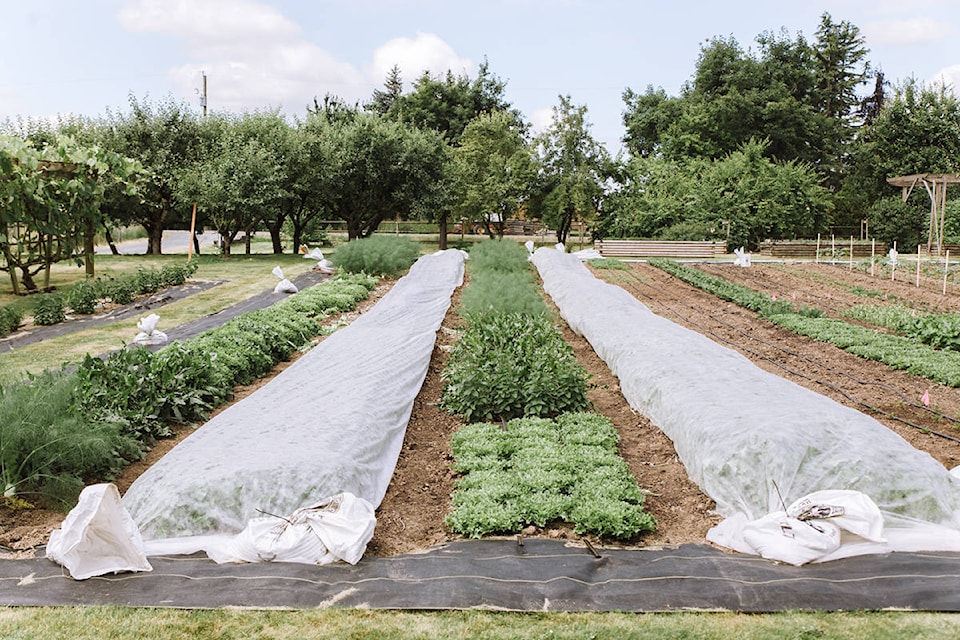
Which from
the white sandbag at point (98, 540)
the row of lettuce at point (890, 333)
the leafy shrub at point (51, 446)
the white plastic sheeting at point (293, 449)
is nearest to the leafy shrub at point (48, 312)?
the white plastic sheeting at point (293, 449)

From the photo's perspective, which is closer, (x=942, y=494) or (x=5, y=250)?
(x=942, y=494)

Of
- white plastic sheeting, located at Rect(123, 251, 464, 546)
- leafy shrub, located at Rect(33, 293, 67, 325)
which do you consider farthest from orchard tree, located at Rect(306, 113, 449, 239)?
white plastic sheeting, located at Rect(123, 251, 464, 546)

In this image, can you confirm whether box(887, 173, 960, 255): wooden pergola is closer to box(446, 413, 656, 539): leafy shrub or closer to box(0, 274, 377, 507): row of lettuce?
box(446, 413, 656, 539): leafy shrub

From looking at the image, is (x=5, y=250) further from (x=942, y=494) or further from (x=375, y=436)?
(x=942, y=494)

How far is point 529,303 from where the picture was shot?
1063 cm

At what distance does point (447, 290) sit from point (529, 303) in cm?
431

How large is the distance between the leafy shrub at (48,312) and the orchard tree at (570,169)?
2163cm

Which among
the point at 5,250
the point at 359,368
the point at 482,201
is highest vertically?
the point at 482,201

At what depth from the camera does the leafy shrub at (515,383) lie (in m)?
7.08

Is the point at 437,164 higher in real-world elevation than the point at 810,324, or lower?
higher

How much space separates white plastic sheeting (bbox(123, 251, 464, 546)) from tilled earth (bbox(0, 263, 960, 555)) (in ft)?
0.88

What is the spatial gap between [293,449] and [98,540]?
1.36 metres

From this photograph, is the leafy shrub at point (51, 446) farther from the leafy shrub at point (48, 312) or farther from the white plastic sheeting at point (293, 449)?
the leafy shrub at point (48, 312)

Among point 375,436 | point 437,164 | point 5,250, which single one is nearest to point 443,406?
point 375,436
